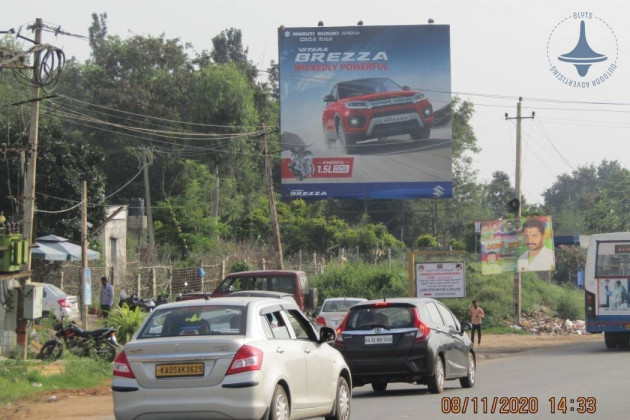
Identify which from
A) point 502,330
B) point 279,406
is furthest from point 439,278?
point 279,406

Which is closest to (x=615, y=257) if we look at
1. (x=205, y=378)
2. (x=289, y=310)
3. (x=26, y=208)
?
(x=26, y=208)

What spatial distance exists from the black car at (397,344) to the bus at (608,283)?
11749 millimetres

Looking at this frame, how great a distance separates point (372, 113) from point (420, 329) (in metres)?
31.0

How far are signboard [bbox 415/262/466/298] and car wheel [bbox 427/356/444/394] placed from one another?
17.5 metres

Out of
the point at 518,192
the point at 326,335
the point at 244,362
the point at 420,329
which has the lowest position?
the point at 420,329

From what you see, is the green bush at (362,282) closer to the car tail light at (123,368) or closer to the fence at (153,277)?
the fence at (153,277)

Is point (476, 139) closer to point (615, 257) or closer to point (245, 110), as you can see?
point (245, 110)

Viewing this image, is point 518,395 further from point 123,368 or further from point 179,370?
point 123,368

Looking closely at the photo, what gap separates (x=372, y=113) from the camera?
4622 cm

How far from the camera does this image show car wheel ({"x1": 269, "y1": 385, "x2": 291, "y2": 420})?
9.74m

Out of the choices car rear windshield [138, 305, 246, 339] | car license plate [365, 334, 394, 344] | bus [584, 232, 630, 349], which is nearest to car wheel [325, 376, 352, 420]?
car rear windshield [138, 305, 246, 339]

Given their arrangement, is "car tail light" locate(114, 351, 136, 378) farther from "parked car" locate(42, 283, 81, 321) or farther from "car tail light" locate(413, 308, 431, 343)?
"parked car" locate(42, 283, 81, 321)

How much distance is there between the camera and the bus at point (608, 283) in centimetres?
2705

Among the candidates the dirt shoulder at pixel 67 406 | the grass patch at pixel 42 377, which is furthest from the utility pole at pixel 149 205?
the dirt shoulder at pixel 67 406
